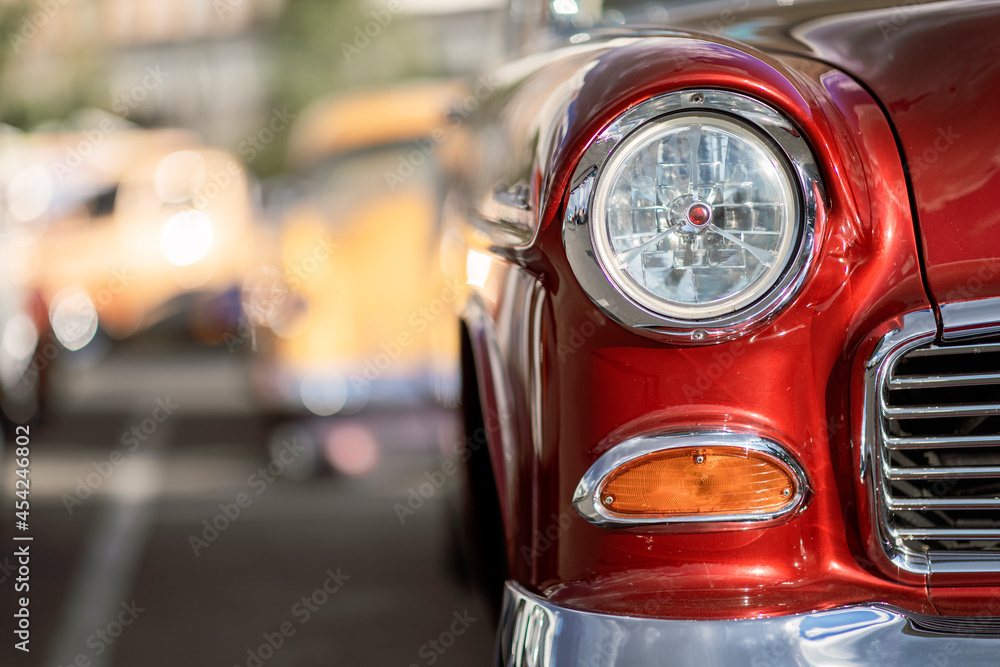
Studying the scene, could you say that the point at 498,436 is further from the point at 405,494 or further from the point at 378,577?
the point at 405,494

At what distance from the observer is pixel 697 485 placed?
1404 millimetres

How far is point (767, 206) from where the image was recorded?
1.35 m

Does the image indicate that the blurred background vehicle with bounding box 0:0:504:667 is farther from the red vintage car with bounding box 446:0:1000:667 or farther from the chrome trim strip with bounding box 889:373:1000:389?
the chrome trim strip with bounding box 889:373:1000:389

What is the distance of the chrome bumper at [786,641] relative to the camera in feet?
4.16

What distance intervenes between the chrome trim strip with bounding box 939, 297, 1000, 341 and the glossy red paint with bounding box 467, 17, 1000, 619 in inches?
1.5

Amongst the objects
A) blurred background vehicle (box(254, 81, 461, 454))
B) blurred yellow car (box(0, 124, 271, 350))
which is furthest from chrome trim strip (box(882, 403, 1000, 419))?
blurred yellow car (box(0, 124, 271, 350))

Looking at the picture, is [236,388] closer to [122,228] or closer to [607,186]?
[122,228]

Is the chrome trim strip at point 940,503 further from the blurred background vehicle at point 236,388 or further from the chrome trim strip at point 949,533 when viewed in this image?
the blurred background vehicle at point 236,388

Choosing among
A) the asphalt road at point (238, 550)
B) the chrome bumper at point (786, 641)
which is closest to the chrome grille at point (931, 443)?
the chrome bumper at point (786, 641)

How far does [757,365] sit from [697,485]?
0.61 ft

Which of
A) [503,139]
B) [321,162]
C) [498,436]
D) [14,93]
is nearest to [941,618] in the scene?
[498,436]

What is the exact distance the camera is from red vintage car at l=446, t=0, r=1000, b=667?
4.39 feet

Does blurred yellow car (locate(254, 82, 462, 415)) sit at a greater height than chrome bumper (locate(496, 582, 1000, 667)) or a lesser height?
greater

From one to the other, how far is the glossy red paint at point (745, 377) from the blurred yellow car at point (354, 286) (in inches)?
107
